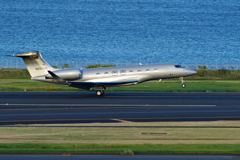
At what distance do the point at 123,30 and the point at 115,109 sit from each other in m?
132

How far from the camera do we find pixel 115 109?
28781 millimetres

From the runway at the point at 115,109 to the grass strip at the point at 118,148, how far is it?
24.8ft

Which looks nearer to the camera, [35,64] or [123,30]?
[35,64]

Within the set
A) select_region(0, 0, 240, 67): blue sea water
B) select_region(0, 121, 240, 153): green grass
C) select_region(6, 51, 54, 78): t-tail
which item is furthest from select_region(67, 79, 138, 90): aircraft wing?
select_region(0, 0, 240, 67): blue sea water

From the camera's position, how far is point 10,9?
592 ft

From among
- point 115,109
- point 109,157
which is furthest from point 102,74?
point 109,157

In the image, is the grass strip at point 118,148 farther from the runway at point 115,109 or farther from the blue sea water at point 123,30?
the blue sea water at point 123,30

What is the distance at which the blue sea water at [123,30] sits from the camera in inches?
5098

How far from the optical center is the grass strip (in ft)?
47.7

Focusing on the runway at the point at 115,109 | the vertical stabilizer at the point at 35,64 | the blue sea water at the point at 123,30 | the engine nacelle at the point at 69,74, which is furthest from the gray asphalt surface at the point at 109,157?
the blue sea water at the point at 123,30

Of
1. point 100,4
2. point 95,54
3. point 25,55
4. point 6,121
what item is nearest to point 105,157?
point 6,121

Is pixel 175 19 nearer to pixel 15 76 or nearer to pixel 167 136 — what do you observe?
pixel 15 76

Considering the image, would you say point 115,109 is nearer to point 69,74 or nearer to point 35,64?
point 69,74

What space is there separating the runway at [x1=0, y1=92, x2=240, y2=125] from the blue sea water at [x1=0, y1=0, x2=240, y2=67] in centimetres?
8238
